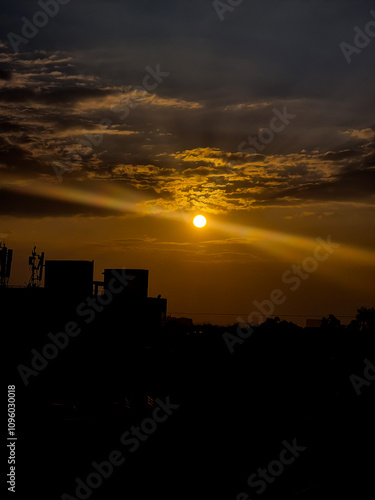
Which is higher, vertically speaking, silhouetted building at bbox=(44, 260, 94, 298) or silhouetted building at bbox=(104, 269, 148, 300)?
silhouetted building at bbox=(104, 269, 148, 300)

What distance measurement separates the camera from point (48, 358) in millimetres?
36312

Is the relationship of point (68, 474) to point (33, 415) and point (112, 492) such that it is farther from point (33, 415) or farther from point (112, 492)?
point (33, 415)

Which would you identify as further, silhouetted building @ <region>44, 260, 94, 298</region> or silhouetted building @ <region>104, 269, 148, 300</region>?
silhouetted building @ <region>104, 269, 148, 300</region>

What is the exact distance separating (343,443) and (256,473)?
5.09m

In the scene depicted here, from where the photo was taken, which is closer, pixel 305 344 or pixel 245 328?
pixel 305 344

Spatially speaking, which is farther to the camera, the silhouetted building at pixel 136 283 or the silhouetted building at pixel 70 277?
the silhouetted building at pixel 136 283

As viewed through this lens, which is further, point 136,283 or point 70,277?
point 136,283

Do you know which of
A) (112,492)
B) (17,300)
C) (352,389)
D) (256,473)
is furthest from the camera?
(17,300)

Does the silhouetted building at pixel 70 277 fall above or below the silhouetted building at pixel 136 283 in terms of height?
below

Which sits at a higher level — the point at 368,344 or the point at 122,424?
the point at 368,344

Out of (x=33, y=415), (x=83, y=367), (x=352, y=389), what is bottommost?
(x=33, y=415)

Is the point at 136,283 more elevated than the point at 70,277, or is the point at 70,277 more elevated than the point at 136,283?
the point at 136,283

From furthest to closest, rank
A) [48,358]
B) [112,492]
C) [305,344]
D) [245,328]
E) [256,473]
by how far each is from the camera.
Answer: [245,328]
[305,344]
[48,358]
[256,473]
[112,492]

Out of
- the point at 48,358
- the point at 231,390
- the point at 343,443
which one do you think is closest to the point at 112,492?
the point at 343,443
